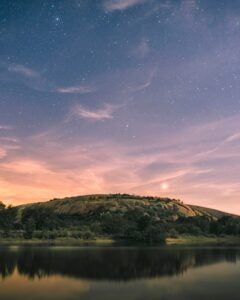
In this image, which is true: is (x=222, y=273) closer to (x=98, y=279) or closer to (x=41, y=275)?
Answer: (x=98, y=279)

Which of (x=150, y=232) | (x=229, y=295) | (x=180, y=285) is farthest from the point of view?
(x=150, y=232)

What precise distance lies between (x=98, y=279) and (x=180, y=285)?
37.6 feet

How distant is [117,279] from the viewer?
2232 inches

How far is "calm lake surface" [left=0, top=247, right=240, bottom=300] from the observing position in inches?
1767

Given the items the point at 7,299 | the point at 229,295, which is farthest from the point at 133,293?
the point at 7,299

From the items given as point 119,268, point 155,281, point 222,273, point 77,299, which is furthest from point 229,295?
point 119,268

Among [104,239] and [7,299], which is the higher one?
[104,239]

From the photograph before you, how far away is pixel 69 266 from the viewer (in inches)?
2798

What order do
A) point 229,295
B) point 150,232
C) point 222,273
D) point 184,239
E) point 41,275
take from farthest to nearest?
point 184,239
point 150,232
point 222,273
point 41,275
point 229,295

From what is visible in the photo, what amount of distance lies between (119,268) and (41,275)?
14.3 metres

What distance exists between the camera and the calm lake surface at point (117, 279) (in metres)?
44.9

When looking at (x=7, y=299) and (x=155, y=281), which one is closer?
(x=7, y=299)

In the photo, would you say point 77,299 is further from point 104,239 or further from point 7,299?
point 104,239

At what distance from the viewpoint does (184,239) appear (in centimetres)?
18862
